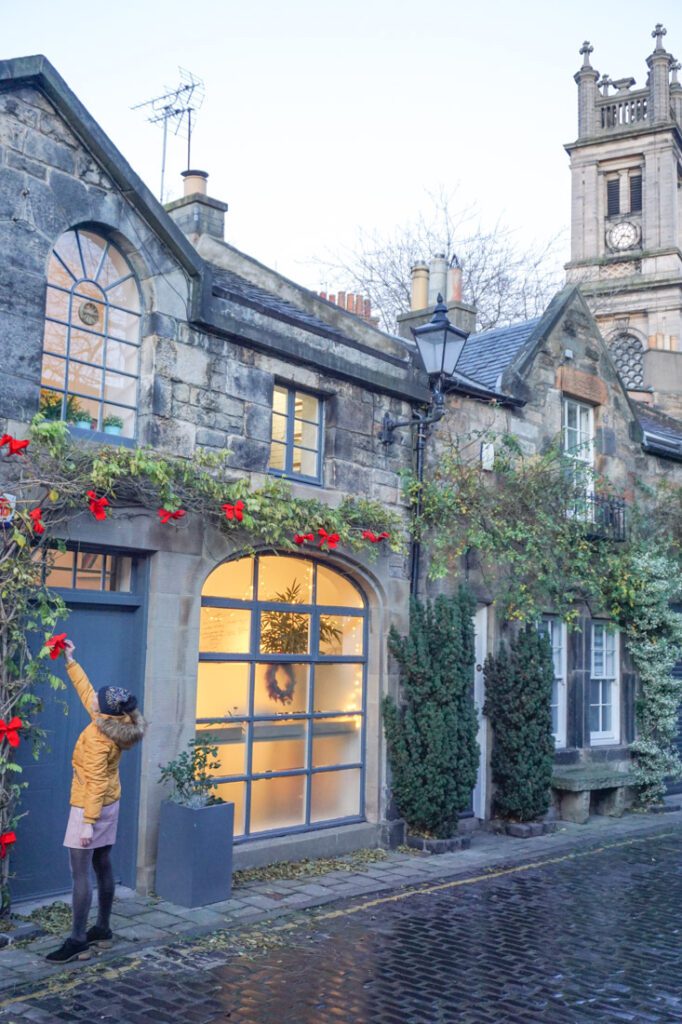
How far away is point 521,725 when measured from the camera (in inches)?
468

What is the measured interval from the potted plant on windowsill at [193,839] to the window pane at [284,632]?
1.61 metres

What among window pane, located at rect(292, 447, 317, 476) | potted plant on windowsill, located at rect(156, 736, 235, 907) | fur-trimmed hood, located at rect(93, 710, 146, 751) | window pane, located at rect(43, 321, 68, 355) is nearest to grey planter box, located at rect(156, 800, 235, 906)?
potted plant on windowsill, located at rect(156, 736, 235, 907)

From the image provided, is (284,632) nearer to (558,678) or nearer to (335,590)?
(335,590)

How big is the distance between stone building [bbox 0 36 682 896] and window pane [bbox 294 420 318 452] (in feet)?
0.05

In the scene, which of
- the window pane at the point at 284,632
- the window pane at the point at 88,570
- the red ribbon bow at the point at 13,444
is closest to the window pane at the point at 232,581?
the window pane at the point at 284,632

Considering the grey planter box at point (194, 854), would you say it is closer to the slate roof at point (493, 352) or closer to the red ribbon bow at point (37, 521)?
the red ribbon bow at point (37, 521)

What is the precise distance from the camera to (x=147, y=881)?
323 inches

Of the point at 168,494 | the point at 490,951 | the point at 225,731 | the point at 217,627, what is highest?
the point at 168,494

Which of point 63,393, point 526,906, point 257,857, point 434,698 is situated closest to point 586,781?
point 434,698

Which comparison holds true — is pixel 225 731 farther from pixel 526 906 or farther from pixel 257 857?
pixel 526 906

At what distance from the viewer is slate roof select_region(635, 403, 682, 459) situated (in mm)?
15801

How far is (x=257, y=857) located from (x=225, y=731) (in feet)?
3.86

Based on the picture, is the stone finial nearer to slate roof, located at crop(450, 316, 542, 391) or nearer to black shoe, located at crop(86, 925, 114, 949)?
slate roof, located at crop(450, 316, 542, 391)

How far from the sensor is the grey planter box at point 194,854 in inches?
310
